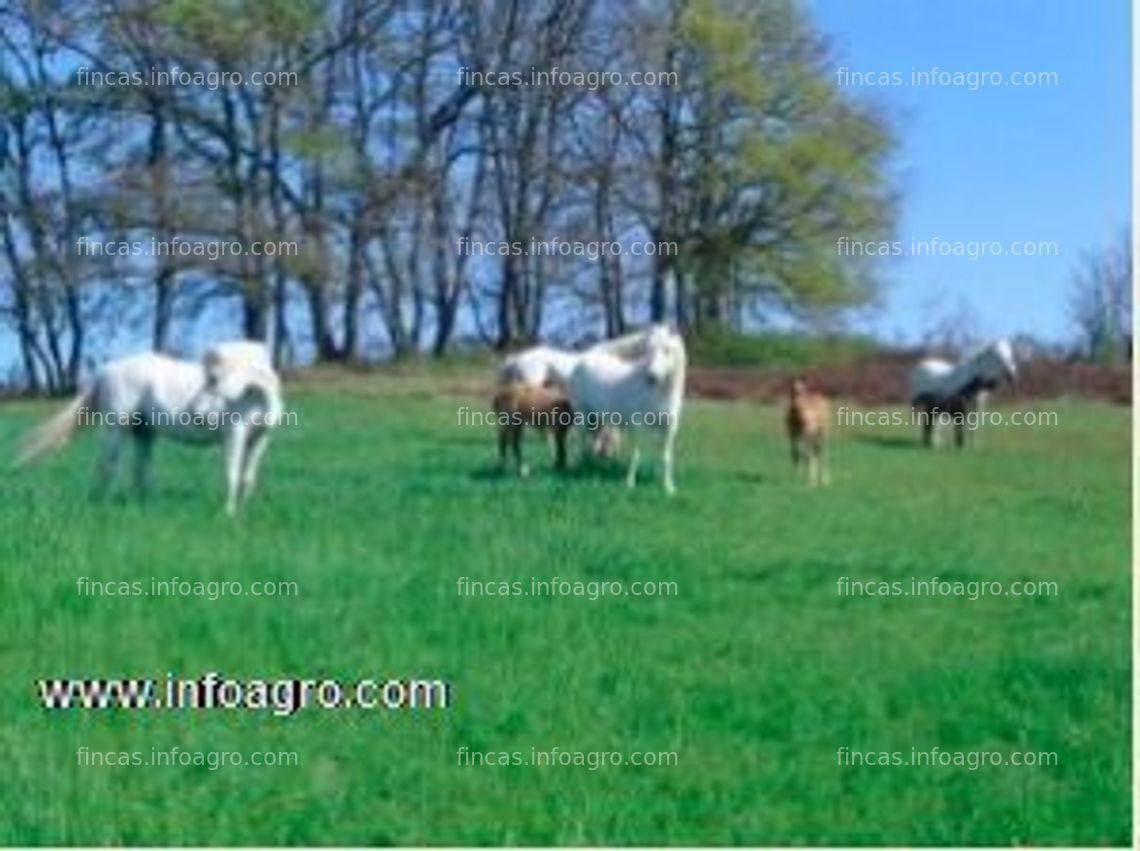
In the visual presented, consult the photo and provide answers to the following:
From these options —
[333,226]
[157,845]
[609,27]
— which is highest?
[609,27]

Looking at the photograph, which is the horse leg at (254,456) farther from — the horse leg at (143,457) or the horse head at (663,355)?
the horse head at (663,355)

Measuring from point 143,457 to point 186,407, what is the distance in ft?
0.87

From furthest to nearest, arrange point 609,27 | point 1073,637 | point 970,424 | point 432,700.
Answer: point 970,424 < point 609,27 < point 1073,637 < point 432,700

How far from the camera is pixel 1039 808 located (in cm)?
399

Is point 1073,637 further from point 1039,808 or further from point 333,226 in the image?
point 333,226

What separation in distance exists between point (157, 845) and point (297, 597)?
3.68 ft

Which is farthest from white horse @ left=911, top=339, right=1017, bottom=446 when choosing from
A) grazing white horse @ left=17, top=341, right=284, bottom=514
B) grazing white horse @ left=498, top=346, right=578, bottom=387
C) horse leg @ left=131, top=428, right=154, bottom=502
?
horse leg @ left=131, top=428, right=154, bottom=502

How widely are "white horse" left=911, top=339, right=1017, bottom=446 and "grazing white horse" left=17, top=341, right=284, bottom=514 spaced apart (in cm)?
200

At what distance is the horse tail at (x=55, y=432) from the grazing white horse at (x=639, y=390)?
1.56 m

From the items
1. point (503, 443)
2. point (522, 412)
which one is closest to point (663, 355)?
point (522, 412)

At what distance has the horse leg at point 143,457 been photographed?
224 inches

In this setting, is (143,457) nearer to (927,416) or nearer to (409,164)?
(409,164)

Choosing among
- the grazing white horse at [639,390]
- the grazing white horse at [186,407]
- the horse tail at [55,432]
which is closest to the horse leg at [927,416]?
the grazing white horse at [639,390]

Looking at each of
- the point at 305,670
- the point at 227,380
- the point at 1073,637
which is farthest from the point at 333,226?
the point at 1073,637
